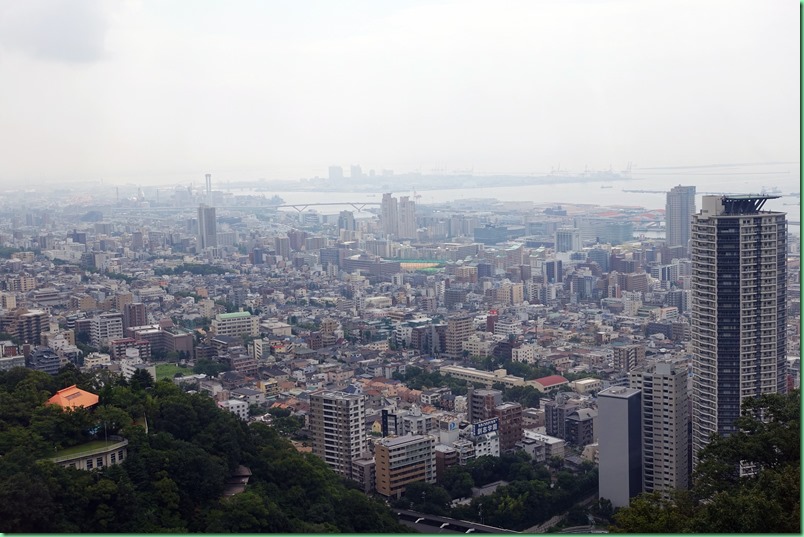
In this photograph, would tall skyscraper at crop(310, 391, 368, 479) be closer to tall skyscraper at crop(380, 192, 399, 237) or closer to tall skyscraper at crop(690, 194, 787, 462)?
tall skyscraper at crop(690, 194, 787, 462)

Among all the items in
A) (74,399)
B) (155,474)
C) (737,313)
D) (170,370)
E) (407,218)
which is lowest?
(170,370)

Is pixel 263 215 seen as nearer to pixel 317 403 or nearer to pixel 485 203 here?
pixel 485 203

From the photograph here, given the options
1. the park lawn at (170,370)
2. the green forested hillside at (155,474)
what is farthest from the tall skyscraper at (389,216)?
the green forested hillside at (155,474)

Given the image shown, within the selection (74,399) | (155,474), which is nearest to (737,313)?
(155,474)

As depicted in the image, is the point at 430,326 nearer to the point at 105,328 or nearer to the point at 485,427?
the point at 105,328

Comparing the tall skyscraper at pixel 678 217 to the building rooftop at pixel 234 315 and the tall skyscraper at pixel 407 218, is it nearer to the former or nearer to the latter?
the tall skyscraper at pixel 407 218

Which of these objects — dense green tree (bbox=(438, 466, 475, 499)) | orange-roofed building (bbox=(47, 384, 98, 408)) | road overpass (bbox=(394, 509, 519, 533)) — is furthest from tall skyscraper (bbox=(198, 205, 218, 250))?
orange-roofed building (bbox=(47, 384, 98, 408))
